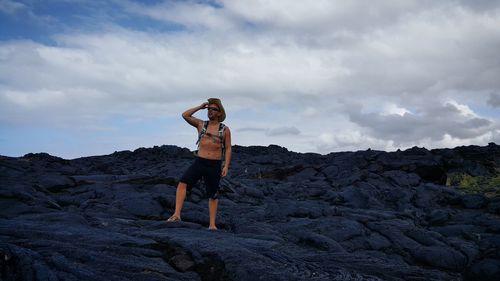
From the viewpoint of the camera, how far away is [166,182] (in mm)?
13375

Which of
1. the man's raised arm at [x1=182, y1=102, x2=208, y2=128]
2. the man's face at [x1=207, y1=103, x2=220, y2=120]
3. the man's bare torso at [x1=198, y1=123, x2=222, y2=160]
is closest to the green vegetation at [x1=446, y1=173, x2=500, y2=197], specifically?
the man's bare torso at [x1=198, y1=123, x2=222, y2=160]

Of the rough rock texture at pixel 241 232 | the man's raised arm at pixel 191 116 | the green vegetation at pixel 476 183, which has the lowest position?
the rough rock texture at pixel 241 232

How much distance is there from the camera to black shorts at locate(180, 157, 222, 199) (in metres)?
7.52

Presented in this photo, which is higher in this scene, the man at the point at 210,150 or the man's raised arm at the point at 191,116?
the man's raised arm at the point at 191,116

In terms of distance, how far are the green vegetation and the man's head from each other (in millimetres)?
14586

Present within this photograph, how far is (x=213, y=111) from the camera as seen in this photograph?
7375mm

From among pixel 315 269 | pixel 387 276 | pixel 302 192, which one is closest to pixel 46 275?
pixel 315 269

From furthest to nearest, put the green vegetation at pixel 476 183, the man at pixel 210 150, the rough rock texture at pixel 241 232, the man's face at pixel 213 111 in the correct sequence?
the green vegetation at pixel 476 183
the man at pixel 210 150
the man's face at pixel 213 111
the rough rock texture at pixel 241 232

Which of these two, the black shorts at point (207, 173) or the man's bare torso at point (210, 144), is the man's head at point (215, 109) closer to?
the man's bare torso at point (210, 144)

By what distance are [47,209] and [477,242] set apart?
9916 mm

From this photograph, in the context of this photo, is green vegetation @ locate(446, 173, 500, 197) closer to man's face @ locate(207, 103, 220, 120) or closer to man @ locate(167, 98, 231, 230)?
man @ locate(167, 98, 231, 230)

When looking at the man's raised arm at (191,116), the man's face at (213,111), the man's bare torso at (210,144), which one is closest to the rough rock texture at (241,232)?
the man's bare torso at (210,144)

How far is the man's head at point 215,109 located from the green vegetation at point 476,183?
14586 millimetres

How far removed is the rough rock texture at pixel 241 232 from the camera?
490cm
